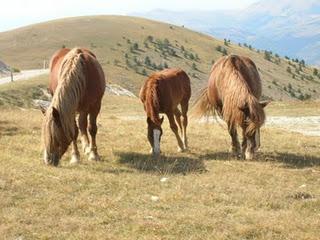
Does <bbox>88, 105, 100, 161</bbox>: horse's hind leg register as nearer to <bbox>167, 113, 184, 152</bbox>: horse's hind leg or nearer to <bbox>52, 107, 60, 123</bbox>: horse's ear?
<bbox>52, 107, 60, 123</bbox>: horse's ear

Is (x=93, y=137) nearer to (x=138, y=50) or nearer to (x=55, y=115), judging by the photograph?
(x=55, y=115)

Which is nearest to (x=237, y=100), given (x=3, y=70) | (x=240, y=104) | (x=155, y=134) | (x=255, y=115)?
(x=240, y=104)

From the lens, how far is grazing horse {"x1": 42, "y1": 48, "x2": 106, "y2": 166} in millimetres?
11172

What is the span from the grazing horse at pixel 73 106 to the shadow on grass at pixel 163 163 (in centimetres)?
90

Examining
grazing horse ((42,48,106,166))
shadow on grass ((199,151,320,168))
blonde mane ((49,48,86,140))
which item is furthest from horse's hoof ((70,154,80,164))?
shadow on grass ((199,151,320,168))

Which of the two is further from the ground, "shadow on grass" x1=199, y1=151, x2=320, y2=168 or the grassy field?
the grassy field

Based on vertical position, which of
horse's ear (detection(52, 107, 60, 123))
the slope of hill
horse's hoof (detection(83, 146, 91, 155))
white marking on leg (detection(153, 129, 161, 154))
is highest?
horse's ear (detection(52, 107, 60, 123))

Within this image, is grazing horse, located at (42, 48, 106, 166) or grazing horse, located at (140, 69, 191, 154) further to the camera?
grazing horse, located at (140, 69, 191, 154)

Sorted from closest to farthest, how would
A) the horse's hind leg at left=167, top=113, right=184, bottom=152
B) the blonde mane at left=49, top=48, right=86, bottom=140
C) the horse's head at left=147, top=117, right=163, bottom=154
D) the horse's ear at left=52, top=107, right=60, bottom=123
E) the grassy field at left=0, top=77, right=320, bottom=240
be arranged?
the grassy field at left=0, top=77, right=320, bottom=240
the horse's ear at left=52, top=107, right=60, bottom=123
the blonde mane at left=49, top=48, right=86, bottom=140
the horse's head at left=147, top=117, right=163, bottom=154
the horse's hind leg at left=167, top=113, right=184, bottom=152

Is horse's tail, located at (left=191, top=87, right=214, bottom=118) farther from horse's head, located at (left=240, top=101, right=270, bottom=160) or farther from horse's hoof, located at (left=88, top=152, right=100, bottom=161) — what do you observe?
horse's hoof, located at (left=88, top=152, right=100, bottom=161)

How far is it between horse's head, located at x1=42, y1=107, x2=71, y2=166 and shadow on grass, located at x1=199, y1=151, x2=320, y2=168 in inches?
152

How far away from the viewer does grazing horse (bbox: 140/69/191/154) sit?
1297 centimetres

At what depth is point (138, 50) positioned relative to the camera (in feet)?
374

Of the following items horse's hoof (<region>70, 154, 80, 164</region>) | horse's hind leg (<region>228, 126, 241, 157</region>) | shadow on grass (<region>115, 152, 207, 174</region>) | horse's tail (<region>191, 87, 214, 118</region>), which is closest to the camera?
shadow on grass (<region>115, 152, 207, 174</region>)
